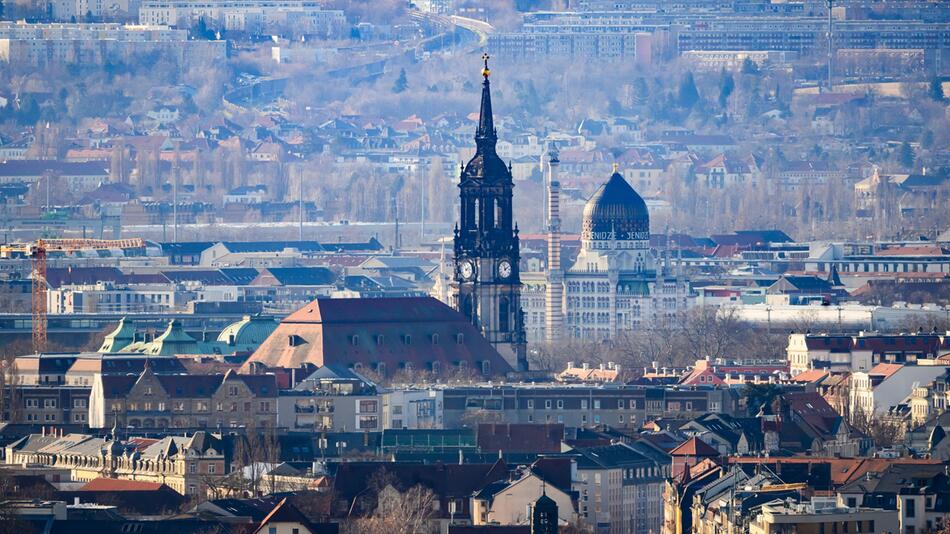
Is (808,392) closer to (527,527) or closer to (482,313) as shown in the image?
(482,313)

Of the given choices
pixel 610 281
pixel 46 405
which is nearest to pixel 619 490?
pixel 46 405

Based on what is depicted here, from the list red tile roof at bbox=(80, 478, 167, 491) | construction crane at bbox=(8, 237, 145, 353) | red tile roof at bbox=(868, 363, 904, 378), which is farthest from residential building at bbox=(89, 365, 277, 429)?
construction crane at bbox=(8, 237, 145, 353)

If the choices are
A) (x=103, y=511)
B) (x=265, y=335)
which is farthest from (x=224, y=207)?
(x=103, y=511)

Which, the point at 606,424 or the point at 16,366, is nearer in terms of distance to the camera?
the point at 606,424

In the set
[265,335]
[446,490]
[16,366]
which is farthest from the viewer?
[265,335]

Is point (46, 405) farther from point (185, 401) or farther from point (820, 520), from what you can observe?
point (820, 520)

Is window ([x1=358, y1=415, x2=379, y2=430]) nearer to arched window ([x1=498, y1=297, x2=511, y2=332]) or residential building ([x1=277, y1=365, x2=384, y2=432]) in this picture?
residential building ([x1=277, y1=365, x2=384, y2=432])
